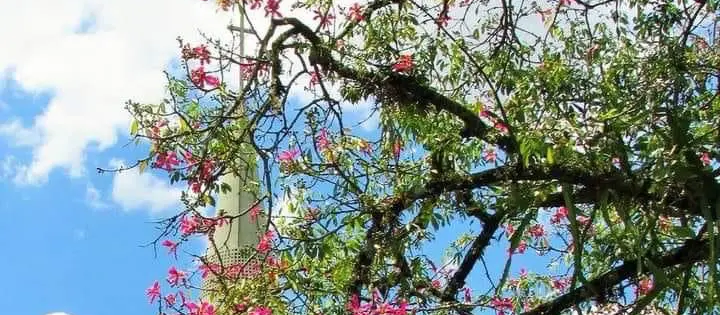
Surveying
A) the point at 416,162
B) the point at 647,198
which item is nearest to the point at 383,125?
the point at 416,162

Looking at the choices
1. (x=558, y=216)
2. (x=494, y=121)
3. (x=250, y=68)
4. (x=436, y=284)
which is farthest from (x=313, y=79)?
(x=558, y=216)

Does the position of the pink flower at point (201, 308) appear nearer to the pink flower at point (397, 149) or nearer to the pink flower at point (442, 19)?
the pink flower at point (397, 149)

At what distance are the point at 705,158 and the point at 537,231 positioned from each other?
138cm

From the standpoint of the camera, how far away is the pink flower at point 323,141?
3.66 meters

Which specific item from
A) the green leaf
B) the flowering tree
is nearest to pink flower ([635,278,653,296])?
the flowering tree

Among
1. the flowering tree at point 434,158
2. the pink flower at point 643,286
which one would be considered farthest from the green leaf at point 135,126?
the pink flower at point 643,286

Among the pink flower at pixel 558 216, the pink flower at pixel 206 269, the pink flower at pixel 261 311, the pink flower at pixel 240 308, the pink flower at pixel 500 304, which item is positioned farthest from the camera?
the pink flower at pixel 558 216

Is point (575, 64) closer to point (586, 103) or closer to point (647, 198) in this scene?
point (586, 103)

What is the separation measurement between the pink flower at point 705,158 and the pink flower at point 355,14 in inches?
48.1

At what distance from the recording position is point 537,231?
4566 millimetres

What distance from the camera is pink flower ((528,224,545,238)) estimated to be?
15.0 ft

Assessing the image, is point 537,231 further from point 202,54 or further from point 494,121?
point 202,54

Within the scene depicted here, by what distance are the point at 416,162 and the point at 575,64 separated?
764 millimetres

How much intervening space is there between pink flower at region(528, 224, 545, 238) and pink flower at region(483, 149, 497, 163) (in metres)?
0.83
